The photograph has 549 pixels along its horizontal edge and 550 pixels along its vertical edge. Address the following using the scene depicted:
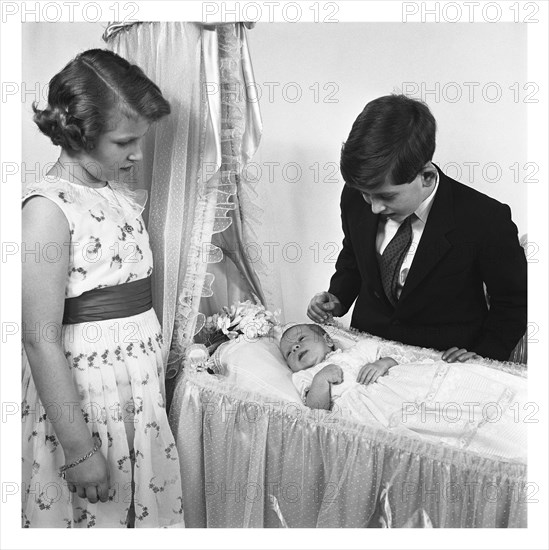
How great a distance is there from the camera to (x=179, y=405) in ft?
5.76

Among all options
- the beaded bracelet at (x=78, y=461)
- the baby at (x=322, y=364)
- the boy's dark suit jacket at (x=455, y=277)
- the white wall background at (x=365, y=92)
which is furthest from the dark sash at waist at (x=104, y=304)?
the white wall background at (x=365, y=92)

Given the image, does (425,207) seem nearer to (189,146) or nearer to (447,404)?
(447,404)

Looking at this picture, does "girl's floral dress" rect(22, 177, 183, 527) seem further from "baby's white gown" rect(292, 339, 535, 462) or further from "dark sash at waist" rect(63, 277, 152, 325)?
"baby's white gown" rect(292, 339, 535, 462)

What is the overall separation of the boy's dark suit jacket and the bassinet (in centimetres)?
15

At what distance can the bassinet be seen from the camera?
1.44 metres

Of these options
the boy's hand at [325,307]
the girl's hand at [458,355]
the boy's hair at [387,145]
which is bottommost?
the girl's hand at [458,355]

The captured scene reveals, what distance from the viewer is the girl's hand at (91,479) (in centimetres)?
144

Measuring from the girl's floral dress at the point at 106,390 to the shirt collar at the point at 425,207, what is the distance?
0.79 m

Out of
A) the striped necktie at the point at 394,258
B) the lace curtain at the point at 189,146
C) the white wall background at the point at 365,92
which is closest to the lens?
the lace curtain at the point at 189,146

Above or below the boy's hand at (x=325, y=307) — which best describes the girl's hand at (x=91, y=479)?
below

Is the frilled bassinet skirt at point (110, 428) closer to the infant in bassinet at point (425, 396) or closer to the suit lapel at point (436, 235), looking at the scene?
the infant in bassinet at point (425, 396)

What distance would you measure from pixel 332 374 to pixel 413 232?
49 centimetres

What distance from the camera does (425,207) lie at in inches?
74.6

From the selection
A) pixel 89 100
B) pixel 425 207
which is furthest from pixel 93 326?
pixel 425 207
